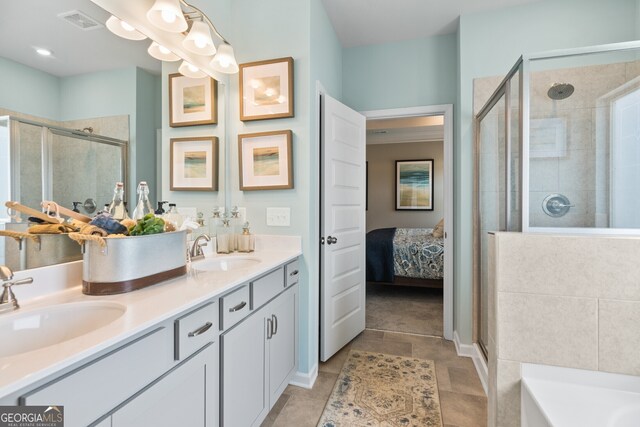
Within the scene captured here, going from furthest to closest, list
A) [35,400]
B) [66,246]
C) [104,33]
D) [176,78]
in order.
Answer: [176,78]
[104,33]
[66,246]
[35,400]

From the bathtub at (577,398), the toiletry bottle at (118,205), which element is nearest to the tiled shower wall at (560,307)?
the bathtub at (577,398)

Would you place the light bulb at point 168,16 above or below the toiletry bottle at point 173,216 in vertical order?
above

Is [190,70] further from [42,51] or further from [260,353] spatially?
[260,353]

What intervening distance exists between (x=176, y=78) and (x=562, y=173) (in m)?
2.52

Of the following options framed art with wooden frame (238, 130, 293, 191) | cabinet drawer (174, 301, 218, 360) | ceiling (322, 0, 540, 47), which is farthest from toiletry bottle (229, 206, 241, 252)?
ceiling (322, 0, 540, 47)

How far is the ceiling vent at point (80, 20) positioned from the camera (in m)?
1.18

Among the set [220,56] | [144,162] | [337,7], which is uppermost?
[337,7]

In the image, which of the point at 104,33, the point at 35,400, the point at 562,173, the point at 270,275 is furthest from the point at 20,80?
the point at 562,173

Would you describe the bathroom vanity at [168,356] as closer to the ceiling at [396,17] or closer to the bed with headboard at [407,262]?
the ceiling at [396,17]

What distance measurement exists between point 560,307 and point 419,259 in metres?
2.42

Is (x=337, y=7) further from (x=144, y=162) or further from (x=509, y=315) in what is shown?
(x=509, y=315)

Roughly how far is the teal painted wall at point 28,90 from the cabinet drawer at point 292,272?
127cm

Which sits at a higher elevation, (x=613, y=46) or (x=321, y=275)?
(x=613, y=46)

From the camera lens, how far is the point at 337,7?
94.6 inches
